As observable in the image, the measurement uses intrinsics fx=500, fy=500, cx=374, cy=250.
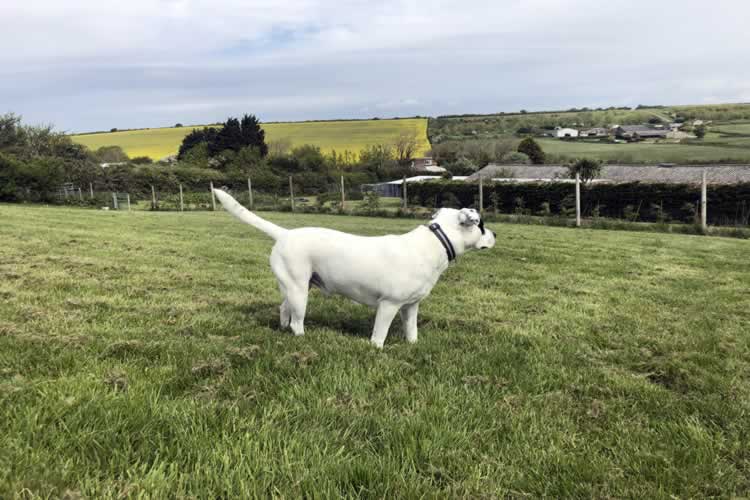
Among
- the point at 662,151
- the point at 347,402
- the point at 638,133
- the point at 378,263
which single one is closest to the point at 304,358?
the point at 347,402

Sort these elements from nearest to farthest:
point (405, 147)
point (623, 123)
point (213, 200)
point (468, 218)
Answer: point (468, 218)
point (213, 200)
point (405, 147)
point (623, 123)

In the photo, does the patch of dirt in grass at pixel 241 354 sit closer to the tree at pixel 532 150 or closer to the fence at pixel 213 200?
the fence at pixel 213 200

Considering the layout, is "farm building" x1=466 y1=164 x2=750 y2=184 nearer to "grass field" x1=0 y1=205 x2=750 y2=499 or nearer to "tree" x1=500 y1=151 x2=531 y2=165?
"tree" x1=500 y1=151 x2=531 y2=165

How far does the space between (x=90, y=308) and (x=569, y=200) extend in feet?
79.5

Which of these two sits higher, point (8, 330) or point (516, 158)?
point (516, 158)

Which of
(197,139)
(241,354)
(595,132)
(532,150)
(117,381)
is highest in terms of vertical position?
(197,139)

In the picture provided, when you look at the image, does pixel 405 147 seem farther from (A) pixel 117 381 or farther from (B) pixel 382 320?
(A) pixel 117 381

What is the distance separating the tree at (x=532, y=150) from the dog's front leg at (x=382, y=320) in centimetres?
6445

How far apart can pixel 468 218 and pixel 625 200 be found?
2372 cm

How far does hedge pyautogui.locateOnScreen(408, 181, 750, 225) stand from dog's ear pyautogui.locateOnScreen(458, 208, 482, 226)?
63.5 ft

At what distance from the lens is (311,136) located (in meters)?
90.1

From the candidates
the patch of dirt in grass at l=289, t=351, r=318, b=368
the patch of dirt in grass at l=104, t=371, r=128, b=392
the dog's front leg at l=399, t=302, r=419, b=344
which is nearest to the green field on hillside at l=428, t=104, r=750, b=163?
the dog's front leg at l=399, t=302, r=419, b=344

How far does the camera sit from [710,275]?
8961 mm

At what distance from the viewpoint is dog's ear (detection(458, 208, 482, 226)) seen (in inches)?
185
